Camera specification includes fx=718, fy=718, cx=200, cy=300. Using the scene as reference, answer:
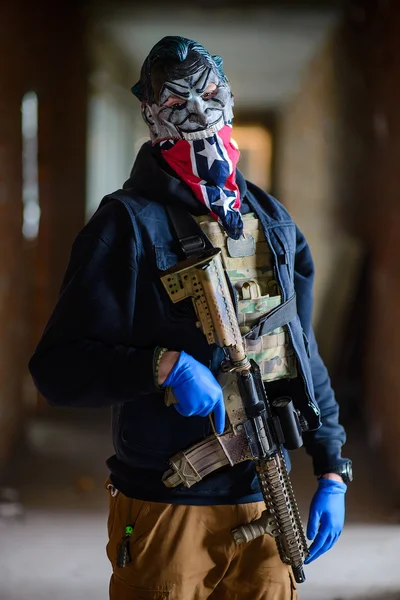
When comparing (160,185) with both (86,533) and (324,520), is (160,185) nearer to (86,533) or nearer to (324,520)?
(324,520)

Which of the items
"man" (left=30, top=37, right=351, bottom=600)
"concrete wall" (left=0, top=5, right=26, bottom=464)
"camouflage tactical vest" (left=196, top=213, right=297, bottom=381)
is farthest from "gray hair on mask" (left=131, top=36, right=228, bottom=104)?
"concrete wall" (left=0, top=5, right=26, bottom=464)

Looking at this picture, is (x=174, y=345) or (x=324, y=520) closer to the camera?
(x=174, y=345)

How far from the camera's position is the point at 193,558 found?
3.82 ft

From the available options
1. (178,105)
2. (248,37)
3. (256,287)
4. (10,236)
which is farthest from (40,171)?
(256,287)

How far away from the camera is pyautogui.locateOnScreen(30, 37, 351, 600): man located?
110 cm

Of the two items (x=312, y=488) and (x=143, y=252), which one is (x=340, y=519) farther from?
(x=312, y=488)

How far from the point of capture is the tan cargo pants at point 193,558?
116cm

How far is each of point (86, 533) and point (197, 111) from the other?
1.99 metres

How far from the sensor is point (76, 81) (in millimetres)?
4637

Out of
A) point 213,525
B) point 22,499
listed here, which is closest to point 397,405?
point 22,499

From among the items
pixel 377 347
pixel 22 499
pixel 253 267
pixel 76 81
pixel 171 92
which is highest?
pixel 76 81

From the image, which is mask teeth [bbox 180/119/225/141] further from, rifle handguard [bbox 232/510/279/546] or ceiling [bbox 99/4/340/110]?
ceiling [bbox 99/4/340/110]

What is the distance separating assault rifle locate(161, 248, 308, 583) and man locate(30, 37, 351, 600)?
0.03 metres

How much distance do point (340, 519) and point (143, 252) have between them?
24.1 inches
